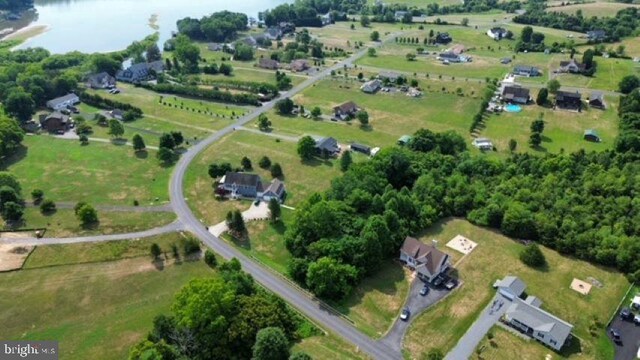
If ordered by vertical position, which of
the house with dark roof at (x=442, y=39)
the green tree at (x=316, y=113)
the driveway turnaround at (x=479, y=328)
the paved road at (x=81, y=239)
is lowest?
the driveway turnaround at (x=479, y=328)

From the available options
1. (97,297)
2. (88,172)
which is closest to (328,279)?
(97,297)

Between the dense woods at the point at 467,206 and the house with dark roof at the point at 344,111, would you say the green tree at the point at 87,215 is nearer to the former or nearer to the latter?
the dense woods at the point at 467,206

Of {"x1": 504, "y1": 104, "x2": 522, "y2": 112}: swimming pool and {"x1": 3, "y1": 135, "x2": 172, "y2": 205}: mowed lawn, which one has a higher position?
{"x1": 504, "y1": 104, "x2": 522, "y2": 112}: swimming pool

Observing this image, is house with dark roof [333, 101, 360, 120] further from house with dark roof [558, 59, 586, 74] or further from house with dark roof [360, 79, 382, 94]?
house with dark roof [558, 59, 586, 74]

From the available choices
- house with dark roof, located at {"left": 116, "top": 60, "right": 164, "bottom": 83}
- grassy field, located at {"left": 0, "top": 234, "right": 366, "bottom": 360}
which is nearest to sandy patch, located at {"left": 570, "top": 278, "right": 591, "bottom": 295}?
grassy field, located at {"left": 0, "top": 234, "right": 366, "bottom": 360}

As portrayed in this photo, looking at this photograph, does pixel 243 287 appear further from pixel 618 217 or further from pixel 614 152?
pixel 614 152

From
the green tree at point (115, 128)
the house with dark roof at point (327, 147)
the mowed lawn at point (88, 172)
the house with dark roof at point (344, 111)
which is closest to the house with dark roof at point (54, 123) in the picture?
the mowed lawn at point (88, 172)
